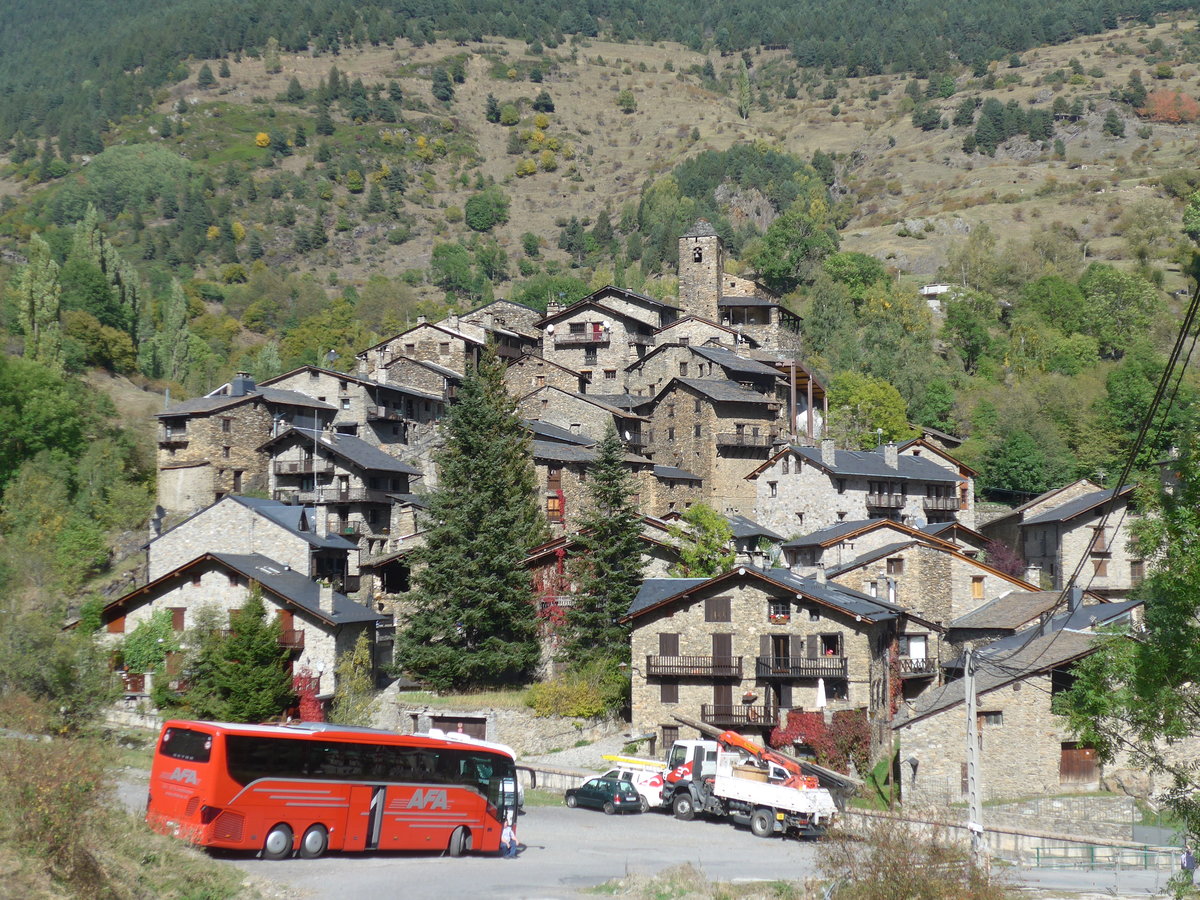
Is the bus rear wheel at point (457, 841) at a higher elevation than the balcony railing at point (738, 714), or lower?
lower

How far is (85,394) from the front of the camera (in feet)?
305

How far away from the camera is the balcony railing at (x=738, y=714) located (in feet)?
169

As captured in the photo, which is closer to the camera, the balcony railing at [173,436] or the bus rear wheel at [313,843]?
the bus rear wheel at [313,843]

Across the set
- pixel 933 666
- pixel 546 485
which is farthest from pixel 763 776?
pixel 546 485

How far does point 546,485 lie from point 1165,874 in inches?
1608

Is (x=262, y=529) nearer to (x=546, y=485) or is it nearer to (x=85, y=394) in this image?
(x=546, y=485)

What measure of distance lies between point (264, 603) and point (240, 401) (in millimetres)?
24675

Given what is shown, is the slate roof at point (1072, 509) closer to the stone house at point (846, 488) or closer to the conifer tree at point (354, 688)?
the stone house at point (846, 488)

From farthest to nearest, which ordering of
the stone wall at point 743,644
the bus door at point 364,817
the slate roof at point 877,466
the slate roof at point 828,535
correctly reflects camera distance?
the slate roof at point 877,466
the slate roof at point 828,535
the stone wall at point 743,644
the bus door at point 364,817

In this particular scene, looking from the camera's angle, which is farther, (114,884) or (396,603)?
(396,603)

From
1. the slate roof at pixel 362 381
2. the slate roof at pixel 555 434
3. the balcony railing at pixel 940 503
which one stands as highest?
the slate roof at pixel 362 381

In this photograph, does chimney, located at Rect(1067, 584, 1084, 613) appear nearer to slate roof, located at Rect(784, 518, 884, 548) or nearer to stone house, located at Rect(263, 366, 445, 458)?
slate roof, located at Rect(784, 518, 884, 548)

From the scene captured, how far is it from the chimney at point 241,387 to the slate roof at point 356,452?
4.11 metres

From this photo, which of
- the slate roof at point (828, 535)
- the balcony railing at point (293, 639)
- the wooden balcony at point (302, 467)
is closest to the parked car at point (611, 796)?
the balcony railing at point (293, 639)
